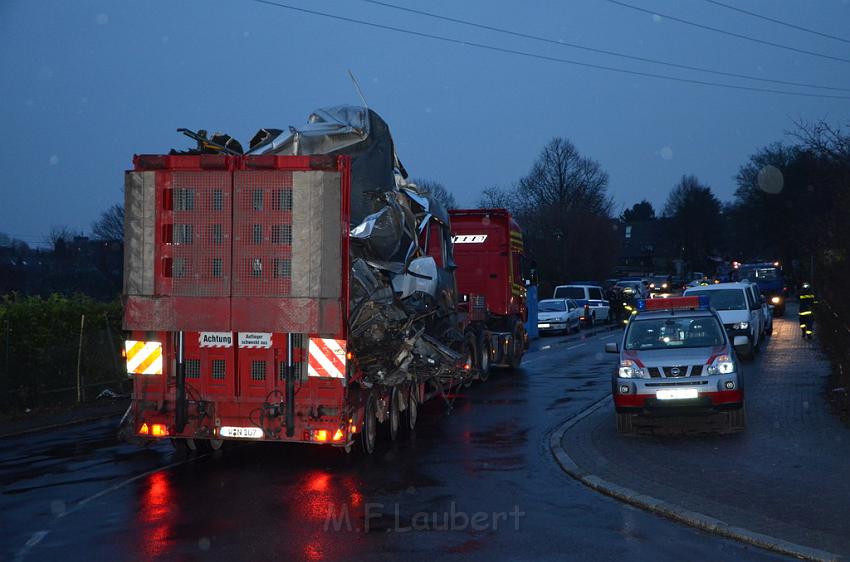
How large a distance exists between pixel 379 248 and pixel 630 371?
13.0ft

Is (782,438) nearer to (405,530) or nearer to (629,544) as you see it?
(629,544)

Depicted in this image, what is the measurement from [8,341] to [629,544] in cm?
1265

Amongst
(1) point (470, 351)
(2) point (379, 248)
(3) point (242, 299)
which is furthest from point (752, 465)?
(1) point (470, 351)

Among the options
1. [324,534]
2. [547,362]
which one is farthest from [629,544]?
[547,362]

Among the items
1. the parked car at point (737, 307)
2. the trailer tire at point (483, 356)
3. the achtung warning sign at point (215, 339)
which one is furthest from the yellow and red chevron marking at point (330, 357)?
the parked car at point (737, 307)

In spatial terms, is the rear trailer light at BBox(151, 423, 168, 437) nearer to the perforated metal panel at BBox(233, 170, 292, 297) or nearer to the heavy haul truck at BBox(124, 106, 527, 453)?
the heavy haul truck at BBox(124, 106, 527, 453)

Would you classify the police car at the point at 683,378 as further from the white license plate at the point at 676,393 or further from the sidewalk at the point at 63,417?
the sidewalk at the point at 63,417

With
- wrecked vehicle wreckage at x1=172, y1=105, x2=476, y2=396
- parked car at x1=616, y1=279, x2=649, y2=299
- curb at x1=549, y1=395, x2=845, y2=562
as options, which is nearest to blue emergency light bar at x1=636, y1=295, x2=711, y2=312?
wrecked vehicle wreckage at x1=172, y1=105, x2=476, y2=396

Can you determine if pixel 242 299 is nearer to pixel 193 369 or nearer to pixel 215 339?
pixel 215 339

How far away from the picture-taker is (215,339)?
36.7 feet

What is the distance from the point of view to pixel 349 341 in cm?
1120

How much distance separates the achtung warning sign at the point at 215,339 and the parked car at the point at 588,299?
38.0 meters

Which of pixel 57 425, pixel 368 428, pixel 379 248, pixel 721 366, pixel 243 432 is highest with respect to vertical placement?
pixel 379 248

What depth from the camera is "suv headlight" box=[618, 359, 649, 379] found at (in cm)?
1312
